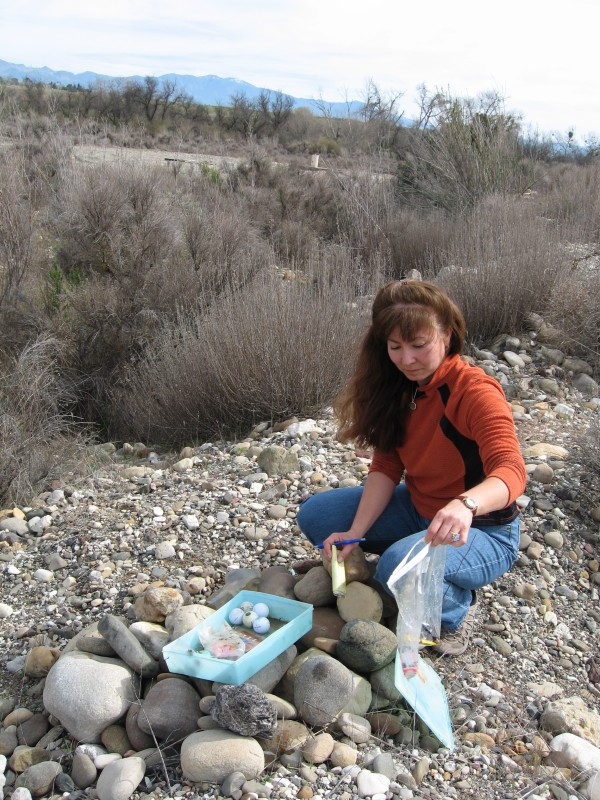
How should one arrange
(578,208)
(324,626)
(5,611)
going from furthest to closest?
(578,208) → (5,611) → (324,626)

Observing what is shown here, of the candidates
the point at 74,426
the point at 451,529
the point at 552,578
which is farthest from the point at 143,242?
the point at 451,529

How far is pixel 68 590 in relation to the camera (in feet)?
10.1

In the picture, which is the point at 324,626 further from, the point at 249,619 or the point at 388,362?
the point at 388,362

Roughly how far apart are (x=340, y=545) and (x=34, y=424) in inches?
132

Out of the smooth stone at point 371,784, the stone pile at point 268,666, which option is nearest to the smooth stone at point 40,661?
the stone pile at point 268,666

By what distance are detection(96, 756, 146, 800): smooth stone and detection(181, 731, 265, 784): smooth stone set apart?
125 mm

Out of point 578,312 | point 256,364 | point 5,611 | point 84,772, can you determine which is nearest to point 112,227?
point 256,364

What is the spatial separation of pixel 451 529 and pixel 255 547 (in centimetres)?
144

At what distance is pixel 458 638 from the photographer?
2719 mm

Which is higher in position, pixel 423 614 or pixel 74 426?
pixel 423 614

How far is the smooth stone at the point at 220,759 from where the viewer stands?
6.63ft

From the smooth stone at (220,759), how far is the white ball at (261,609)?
50 cm

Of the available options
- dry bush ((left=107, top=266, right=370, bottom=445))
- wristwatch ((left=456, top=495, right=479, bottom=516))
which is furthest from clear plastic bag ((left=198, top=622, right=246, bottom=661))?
dry bush ((left=107, top=266, right=370, bottom=445))

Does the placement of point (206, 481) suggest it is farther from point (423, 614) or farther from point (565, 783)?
point (565, 783)
